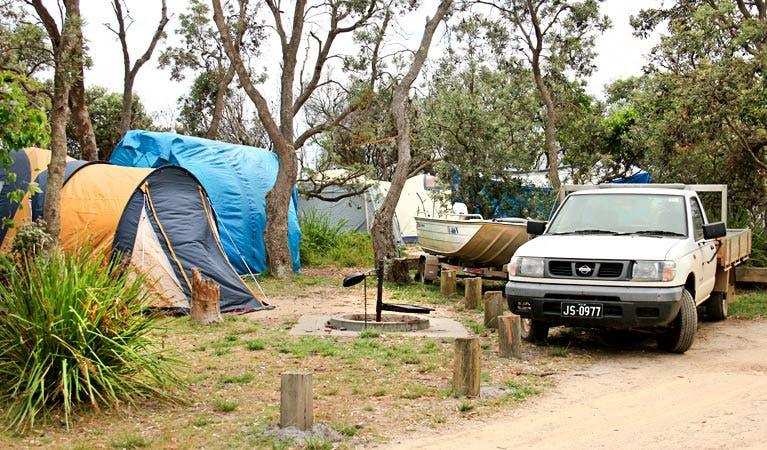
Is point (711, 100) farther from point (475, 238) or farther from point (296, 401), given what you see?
point (296, 401)

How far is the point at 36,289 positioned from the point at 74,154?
21801 mm

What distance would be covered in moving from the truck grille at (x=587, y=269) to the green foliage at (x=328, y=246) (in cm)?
1190

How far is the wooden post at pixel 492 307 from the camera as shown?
1098 cm

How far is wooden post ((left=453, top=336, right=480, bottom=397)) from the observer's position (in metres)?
7.30

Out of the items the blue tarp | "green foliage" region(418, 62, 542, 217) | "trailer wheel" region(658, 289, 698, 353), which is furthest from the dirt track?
"green foliage" region(418, 62, 542, 217)

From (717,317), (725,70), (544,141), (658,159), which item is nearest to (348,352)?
(717,317)

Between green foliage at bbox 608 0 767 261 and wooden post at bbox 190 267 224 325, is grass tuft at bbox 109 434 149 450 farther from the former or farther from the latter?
green foliage at bbox 608 0 767 261

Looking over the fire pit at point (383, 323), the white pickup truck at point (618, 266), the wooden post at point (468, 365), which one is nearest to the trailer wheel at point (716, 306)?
the white pickup truck at point (618, 266)

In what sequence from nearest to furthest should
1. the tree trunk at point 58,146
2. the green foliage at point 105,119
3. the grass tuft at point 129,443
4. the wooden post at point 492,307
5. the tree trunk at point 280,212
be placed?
the grass tuft at point 129,443 < the tree trunk at point 58,146 < the wooden post at point 492,307 < the tree trunk at point 280,212 < the green foliage at point 105,119

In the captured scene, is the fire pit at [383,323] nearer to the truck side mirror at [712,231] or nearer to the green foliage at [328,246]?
the truck side mirror at [712,231]

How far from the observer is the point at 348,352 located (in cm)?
913

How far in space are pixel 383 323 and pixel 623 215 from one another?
309 cm

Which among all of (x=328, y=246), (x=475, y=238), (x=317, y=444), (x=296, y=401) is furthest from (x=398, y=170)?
(x=317, y=444)

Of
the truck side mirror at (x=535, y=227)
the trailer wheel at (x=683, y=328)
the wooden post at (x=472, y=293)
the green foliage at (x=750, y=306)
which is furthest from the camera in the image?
the wooden post at (x=472, y=293)
